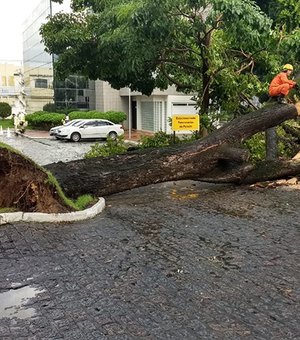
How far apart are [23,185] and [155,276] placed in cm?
271

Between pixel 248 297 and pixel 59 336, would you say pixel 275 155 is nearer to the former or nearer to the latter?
pixel 248 297

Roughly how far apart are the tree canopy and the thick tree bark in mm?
1850

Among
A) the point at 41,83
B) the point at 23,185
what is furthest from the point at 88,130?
the point at 41,83

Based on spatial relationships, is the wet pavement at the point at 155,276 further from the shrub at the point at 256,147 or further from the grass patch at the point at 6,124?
the grass patch at the point at 6,124

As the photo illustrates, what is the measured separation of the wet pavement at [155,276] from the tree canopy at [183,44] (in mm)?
3909

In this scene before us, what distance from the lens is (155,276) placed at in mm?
4176

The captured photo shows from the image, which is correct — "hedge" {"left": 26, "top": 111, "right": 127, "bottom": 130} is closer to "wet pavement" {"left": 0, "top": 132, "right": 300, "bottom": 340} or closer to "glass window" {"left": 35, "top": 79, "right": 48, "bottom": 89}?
"glass window" {"left": 35, "top": 79, "right": 48, "bottom": 89}

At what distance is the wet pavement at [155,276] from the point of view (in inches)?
127

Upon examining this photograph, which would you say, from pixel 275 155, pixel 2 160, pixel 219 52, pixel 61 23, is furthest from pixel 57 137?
pixel 2 160

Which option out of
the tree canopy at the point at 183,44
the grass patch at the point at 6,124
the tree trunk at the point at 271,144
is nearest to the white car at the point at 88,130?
the tree canopy at the point at 183,44

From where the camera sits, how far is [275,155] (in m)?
9.84

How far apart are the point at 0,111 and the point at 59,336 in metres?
54.0

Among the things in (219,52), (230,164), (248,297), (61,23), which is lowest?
(248,297)

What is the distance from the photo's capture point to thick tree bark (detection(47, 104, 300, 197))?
731 cm
